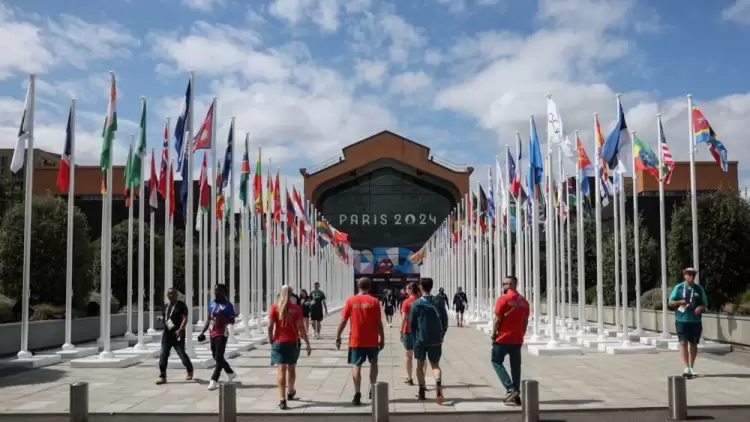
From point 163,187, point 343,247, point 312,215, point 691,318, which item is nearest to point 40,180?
point 343,247

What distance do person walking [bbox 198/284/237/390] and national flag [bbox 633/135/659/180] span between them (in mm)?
13676

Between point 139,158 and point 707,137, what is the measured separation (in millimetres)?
14346

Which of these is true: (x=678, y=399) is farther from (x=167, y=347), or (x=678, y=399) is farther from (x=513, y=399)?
(x=167, y=347)

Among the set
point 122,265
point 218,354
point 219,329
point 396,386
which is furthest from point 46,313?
point 396,386

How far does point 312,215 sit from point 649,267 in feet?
71.4

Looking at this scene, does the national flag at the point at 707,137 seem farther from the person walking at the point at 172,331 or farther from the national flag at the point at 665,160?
the person walking at the point at 172,331

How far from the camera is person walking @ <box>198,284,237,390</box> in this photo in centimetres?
1412

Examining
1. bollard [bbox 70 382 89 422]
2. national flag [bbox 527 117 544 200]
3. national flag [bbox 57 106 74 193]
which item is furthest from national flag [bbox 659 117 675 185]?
bollard [bbox 70 382 89 422]

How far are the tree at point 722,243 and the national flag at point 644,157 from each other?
3083 mm

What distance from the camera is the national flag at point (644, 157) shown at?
78.1ft

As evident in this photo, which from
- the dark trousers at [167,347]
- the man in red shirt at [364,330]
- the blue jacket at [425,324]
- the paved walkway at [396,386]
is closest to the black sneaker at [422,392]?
the paved walkway at [396,386]

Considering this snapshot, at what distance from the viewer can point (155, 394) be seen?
45.6 ft

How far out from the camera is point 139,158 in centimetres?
2238

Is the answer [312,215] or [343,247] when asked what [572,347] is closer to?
[312,215]
